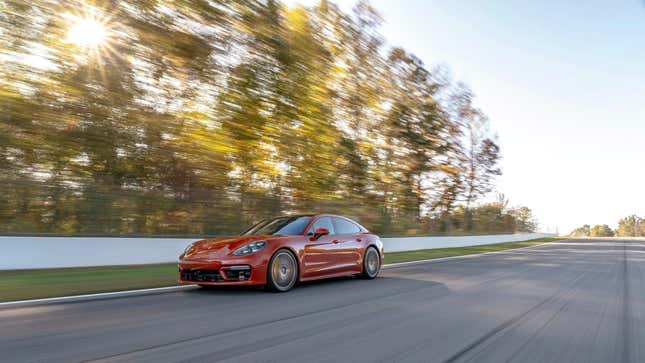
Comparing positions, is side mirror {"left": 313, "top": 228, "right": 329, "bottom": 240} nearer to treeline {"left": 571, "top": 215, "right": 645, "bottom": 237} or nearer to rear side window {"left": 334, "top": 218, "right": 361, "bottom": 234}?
rear side window {"left": 334, "top": 218, "right": 361, "bottom": 234}

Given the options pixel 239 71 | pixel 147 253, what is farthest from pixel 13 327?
pixel 239 71

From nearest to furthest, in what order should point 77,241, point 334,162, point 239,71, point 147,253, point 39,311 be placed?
point 39,311
point 77,241
point 147,253
point 239,71
point 334,162

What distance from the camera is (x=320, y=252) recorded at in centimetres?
865

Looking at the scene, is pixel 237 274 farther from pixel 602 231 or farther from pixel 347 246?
pixel 602 231

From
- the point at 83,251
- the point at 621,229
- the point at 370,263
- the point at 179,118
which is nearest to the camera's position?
the point at 370,263

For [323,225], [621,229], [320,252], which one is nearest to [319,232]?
[320,252]

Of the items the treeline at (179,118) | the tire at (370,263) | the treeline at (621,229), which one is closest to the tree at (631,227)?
the treeline at (621,229)

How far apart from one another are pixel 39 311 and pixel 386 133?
24.1m

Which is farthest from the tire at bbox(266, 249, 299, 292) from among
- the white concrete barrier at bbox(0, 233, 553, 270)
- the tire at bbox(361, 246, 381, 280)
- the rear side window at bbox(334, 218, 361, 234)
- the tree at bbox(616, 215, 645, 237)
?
the tree at bbox(616, 215, 645, 237)

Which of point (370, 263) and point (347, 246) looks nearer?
point (347, 246)

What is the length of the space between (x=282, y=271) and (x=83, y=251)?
610 cm

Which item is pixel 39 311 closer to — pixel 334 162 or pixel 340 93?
pixel 334 162

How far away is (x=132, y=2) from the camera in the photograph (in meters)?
13.2

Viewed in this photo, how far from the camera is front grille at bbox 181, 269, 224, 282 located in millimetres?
7305
